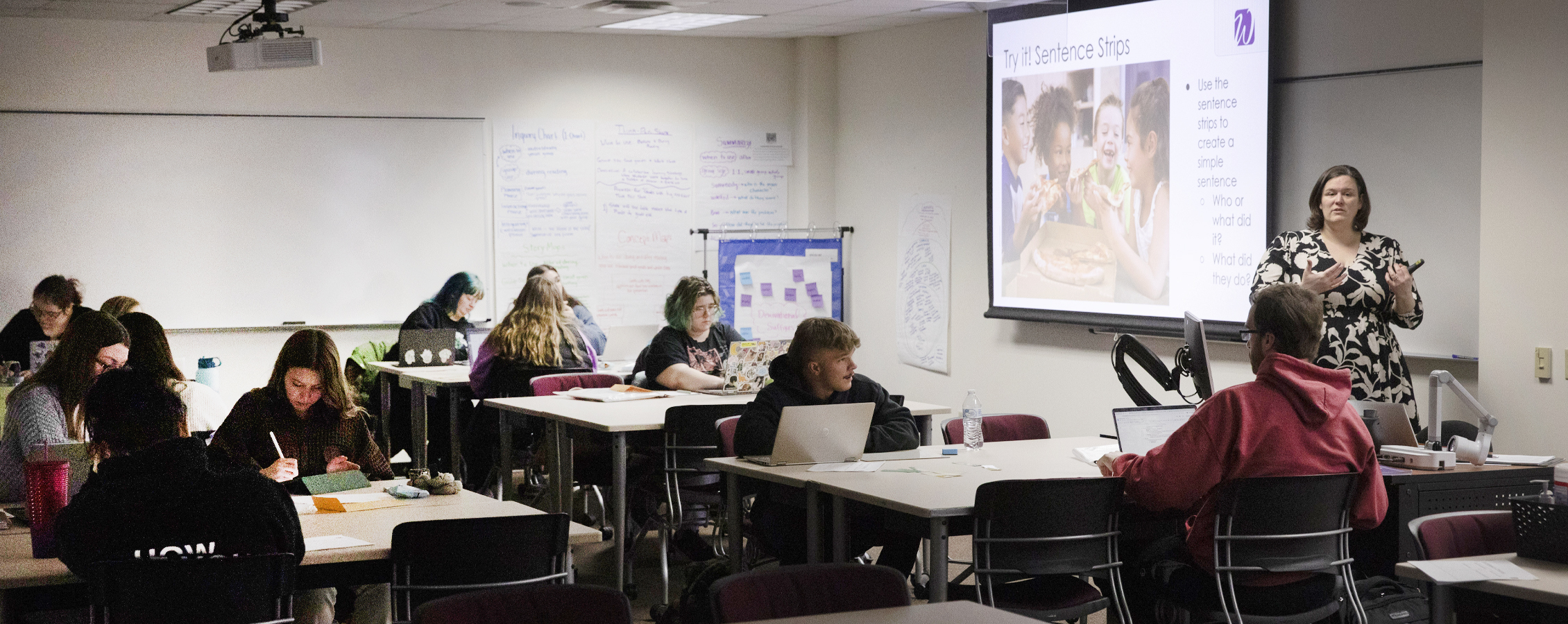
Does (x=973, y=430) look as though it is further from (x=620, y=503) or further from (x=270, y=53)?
(x=270, y=53)

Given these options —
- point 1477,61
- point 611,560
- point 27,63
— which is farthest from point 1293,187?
point 27,63

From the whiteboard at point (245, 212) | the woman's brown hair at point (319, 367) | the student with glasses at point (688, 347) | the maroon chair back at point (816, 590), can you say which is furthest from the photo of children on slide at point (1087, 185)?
the maroon chair back at point (816, 590)

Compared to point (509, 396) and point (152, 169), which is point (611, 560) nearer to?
point (509, 396)

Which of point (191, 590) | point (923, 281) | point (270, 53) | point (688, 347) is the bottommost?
point (191, 590)

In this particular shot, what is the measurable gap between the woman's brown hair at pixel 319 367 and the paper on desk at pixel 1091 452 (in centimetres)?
218

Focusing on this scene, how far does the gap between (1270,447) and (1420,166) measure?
2670 millimetres

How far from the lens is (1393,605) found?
3.82m

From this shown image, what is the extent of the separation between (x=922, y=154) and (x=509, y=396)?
3.04 m

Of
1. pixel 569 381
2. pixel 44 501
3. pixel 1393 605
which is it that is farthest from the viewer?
pixel 569 381

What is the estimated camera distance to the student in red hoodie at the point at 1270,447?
3588mm

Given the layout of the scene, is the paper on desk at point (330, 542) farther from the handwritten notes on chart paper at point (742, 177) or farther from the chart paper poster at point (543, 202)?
the handwritten notes on chart paper at point (742, 177)

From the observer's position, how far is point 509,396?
6.78 meters

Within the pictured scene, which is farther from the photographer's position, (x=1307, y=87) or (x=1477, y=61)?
(x=1307, y=87)

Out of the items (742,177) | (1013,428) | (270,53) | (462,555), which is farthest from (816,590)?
(742,177)
